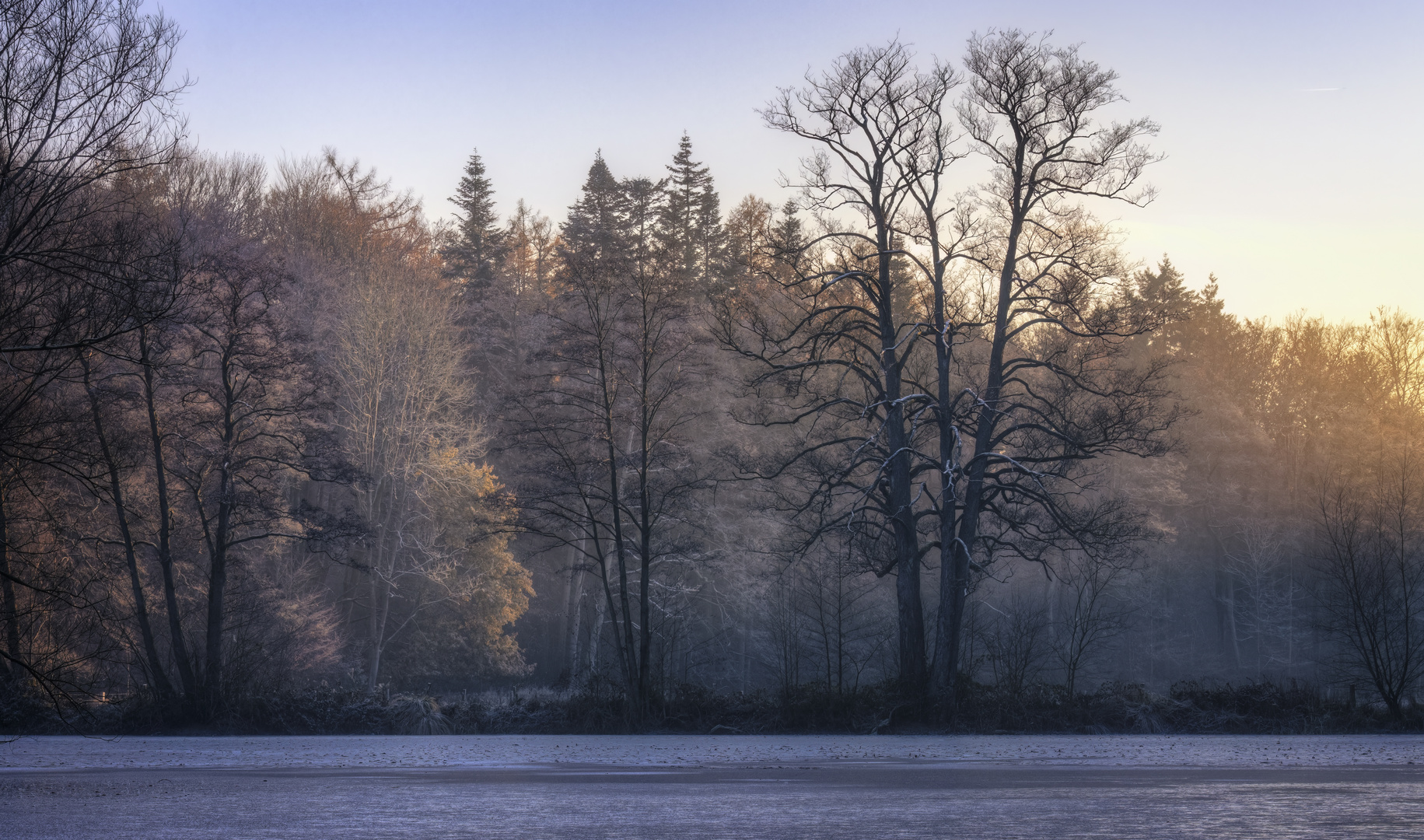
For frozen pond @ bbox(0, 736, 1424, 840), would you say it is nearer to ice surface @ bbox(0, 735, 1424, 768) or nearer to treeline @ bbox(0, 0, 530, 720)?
ice surface @ bbox(0, 735, 1424, 768)

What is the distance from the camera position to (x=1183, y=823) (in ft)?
22.7

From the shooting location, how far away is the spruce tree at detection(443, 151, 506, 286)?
6391cm

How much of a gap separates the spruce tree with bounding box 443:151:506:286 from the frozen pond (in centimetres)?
4935

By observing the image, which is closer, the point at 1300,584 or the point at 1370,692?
the point at 1370,692

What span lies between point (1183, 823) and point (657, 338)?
807 inches

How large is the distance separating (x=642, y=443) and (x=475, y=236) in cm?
3989

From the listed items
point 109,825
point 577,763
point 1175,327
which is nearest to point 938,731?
point 577,763

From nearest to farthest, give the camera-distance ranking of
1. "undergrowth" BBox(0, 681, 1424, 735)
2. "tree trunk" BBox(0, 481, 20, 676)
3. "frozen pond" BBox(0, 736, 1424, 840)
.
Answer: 1. "frozen pond" BBox(0, 736, 1424, 840)
2. "undergrowth" BBox(0, 681, 1424, 735)
3. "tree trunk" BBox(0, 481, 20, 676)

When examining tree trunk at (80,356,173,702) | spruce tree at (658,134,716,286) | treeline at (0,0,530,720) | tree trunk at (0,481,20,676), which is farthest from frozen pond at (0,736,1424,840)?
spruce tree at (658,134,716,286)

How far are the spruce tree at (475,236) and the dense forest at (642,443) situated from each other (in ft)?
5.25

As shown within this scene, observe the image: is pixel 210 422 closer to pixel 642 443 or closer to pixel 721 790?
pixel 642 443

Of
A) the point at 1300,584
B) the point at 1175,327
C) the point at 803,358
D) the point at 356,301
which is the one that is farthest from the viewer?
the point at 1175,327

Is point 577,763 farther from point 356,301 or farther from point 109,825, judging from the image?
point 356,301

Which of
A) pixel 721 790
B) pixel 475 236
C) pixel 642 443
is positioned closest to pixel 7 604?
pixel 642 443
